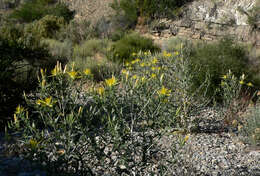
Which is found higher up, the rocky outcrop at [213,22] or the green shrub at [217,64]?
the rocky outcrop at [213,22]

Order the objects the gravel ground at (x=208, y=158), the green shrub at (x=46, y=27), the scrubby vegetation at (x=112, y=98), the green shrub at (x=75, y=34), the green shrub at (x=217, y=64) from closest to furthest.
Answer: the scrubby vegetation at (x=112, y=98) < the gravel ground at (x=208, y=158) < the green shrub at (x=217, y=64) < the green shrub at (x=75, y=34) < the green shrub at (x=46, y=27)

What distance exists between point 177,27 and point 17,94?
1170 cm

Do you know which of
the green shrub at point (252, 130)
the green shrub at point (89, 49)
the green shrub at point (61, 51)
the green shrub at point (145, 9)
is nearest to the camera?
the green shrub at point (252, 130)

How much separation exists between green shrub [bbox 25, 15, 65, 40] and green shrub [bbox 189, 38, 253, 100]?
8.19 meters

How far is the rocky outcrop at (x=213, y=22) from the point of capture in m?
13.2

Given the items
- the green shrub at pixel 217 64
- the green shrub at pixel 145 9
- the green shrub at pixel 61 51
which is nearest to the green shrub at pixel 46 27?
the green shrub at pixel 61 51

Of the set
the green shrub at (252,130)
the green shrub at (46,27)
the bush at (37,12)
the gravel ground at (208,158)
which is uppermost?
the bush at (37,12)

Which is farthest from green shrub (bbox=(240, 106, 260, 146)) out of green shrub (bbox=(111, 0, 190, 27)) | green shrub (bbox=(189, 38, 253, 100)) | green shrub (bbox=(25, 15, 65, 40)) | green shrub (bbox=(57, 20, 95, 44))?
green shrub (bbox=(111, 0, 190, 27))

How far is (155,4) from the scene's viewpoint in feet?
49.1

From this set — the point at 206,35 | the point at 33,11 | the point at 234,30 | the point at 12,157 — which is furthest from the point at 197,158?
the point at 33,11

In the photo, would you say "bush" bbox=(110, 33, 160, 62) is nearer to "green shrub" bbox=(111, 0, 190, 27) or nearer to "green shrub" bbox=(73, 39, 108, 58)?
"green shrub" bbox=(73, 39, 108, 58)

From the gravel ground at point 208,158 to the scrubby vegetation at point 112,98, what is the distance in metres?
0.13

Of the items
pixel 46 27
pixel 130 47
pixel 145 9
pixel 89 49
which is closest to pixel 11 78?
pixel 130 47

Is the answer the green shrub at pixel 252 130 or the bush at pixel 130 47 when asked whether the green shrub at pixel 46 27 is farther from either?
the green shrub at pixel 252 130
